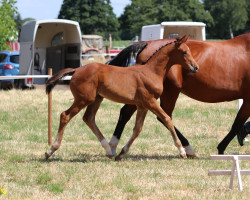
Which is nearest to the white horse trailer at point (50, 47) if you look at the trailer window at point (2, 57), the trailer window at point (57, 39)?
the trailer window at point (57, 39)

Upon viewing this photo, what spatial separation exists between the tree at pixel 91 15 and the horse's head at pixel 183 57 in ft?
275

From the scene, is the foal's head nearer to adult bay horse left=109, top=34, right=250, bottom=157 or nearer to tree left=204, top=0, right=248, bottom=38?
adult bay horse left=109, top=34, right=250, bottom=157

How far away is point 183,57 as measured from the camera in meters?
7.69

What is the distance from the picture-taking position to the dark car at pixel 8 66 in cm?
2072

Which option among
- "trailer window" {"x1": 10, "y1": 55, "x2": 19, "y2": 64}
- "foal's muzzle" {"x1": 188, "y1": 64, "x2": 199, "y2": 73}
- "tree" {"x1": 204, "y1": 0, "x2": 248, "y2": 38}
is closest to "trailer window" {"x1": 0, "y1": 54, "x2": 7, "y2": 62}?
"trailer window" {"x1": 10, "y1": 55, "x2": 19, "y2": 64}

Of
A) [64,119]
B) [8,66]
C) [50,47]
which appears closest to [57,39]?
[50,47]

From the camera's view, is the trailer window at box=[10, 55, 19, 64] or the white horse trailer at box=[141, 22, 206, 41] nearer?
the white horse trailer at box=[141, 22, 206, 41]

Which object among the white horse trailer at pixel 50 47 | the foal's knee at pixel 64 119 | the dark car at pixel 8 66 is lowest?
the dark car at pixel 8 66

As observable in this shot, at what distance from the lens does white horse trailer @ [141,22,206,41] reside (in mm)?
21172

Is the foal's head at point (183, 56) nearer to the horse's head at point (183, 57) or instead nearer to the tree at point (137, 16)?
the horse's head at point (183, 57)

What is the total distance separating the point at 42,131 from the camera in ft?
36.9

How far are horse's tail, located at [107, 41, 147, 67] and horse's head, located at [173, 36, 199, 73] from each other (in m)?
0.84

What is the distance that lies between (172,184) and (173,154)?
8.02ft

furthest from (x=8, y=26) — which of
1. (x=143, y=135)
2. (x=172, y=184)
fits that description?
(x=172, y=184)
